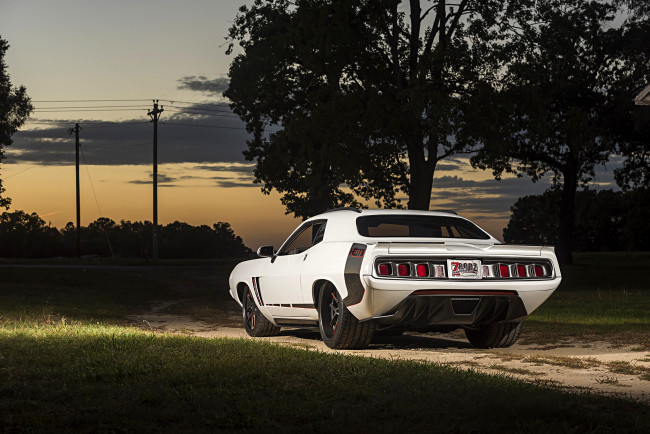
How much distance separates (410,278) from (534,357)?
1584 mm

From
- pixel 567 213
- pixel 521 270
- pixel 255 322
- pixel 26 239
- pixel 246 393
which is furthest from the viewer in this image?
pixel 26 239

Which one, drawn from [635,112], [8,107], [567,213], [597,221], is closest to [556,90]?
[635,112]

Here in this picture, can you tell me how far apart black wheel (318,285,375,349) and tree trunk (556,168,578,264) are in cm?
3489

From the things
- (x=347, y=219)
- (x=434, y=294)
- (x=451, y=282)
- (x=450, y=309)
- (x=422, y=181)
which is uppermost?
(x=422, y=181)

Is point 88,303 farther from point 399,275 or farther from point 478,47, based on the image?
point 478,47

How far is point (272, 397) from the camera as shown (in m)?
6.53

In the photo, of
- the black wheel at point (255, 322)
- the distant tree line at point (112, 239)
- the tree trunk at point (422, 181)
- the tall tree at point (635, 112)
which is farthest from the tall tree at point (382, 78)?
the distant tree line at point (112, 239)

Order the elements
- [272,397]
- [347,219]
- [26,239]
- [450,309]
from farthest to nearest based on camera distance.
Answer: [26,239] < [347,219] < [450,309] < [272,397]

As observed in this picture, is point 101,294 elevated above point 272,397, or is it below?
below

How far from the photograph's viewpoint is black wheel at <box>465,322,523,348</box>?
11.1 meters

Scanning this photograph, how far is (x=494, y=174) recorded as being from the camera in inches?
1347

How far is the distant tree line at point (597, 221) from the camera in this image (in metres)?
72.0

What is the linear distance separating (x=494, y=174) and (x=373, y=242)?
25063 mm

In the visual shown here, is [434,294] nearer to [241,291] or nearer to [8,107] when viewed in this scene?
[241,291]
